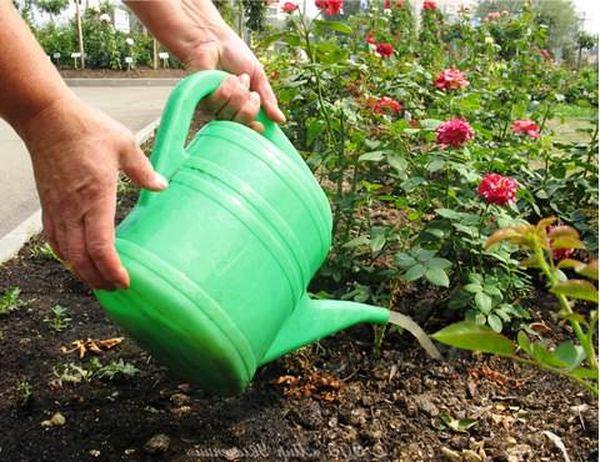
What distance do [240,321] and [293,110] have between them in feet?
5.27

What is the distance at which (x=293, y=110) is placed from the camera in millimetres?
2631

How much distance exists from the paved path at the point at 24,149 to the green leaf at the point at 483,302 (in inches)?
68.7

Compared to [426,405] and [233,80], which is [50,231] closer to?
[233,80]

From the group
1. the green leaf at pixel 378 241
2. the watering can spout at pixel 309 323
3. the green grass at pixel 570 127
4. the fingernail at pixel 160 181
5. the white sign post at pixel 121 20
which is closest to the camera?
the fingernail at pixel 160 181

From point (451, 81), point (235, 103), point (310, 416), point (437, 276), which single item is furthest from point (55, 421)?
point (451, 81)

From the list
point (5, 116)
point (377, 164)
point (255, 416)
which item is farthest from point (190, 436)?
point (377, 164)

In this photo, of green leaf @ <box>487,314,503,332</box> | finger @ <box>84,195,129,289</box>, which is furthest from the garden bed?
finger @ <box>84,195,129,289</box>

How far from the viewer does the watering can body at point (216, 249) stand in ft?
3.53

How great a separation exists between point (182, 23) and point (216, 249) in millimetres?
716

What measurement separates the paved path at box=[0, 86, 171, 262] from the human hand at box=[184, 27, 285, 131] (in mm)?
1372

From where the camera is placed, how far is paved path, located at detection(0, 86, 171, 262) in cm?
343

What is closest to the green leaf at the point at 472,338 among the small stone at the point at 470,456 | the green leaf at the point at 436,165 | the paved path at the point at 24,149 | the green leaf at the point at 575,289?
the green leaf at the point at 575,289

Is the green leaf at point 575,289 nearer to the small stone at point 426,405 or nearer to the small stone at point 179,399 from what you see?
the small stone at point 426,405

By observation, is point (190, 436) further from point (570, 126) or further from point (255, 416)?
point (570, 126)
